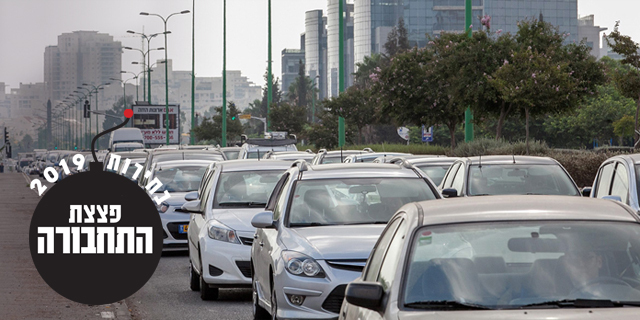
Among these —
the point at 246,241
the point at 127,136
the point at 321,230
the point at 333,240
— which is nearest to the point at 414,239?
the point at 333,240

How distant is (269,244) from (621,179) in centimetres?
470

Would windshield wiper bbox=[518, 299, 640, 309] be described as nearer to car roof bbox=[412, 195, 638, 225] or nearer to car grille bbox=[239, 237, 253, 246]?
car roof bbox=[412, 195, 638, 225]

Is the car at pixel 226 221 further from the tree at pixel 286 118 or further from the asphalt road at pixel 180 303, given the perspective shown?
the tree at pixel 286 118

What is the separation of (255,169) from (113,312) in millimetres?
3432

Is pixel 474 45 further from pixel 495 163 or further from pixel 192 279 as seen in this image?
pixel 192 279

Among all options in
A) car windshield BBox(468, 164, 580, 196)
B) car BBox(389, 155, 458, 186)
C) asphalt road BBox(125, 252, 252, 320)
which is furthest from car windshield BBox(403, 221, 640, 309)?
car BBox(389, 155, 458, 186)

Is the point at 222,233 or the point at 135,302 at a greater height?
the point at 222,233

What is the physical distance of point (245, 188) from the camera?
13109 mm

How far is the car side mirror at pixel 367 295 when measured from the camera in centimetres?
467

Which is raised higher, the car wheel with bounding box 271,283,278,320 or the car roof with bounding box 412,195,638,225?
the car roof with bounding box 412,195,638,225

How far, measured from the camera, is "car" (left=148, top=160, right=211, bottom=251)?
1661 cm

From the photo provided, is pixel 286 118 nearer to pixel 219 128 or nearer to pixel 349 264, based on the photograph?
pixel 219 128

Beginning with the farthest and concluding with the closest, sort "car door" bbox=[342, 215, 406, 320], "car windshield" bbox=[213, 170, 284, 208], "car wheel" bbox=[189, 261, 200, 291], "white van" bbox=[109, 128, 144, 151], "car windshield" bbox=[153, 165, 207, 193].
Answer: "white van" bbox=[109, 128, 144, 151]
"car windshield" bbox=[153, 165, 207, 193]
"car windshield" bbox=[213, 170, 284, 208]
"car wheel" bbox=[189, 261, 200, 291]
"car door" bbox=[342, 215, 406, 320]

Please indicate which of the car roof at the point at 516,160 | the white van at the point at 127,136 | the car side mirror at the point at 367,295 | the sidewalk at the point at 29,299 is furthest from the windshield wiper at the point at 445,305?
the white van at the point at 127,136
